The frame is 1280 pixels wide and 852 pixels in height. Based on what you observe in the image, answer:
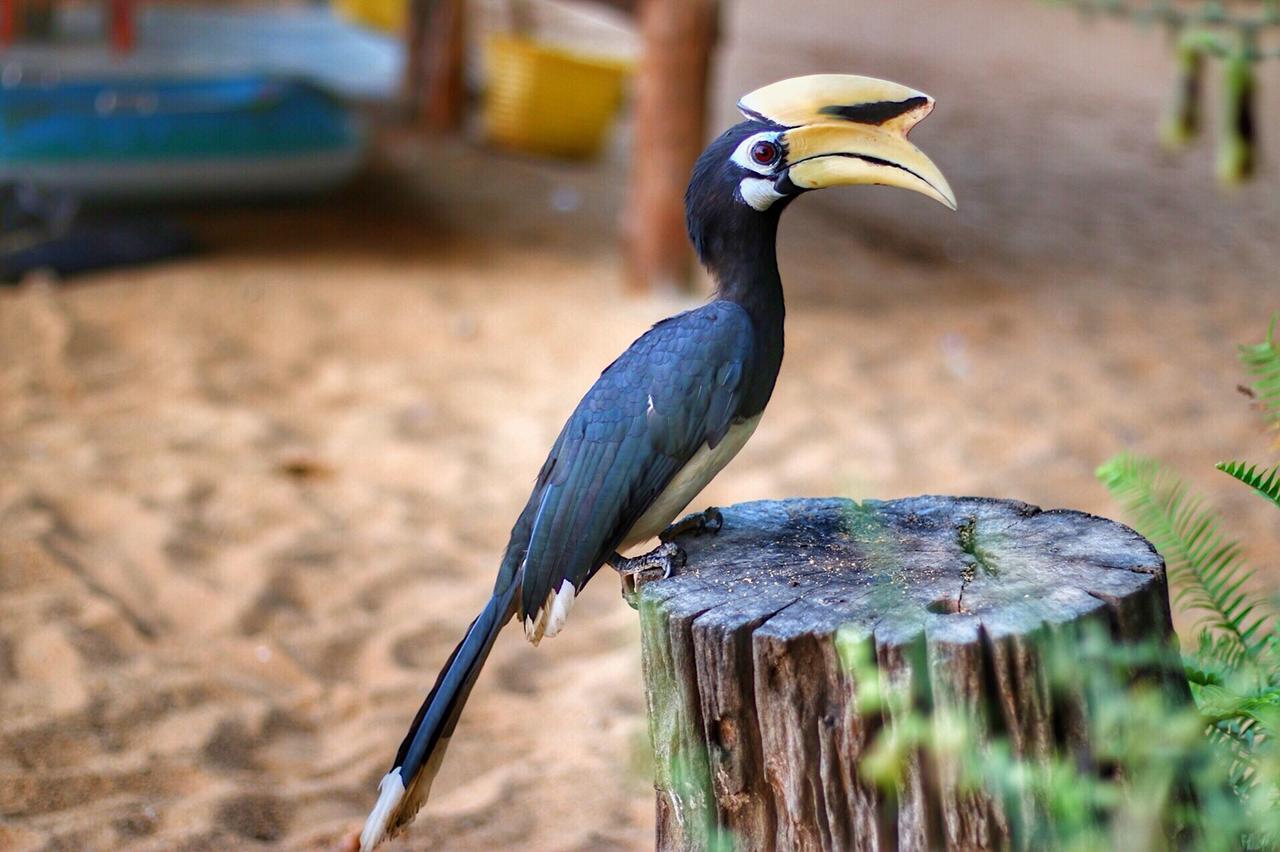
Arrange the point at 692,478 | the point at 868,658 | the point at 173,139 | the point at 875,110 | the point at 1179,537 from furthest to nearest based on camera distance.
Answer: the point at 173,139
the point at 1179,537
the point at 692,478
the point at 875,110
the point at 868,658

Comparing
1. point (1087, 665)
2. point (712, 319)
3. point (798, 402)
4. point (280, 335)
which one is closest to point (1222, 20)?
point (712, 319)

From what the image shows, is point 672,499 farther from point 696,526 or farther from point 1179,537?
point 1179,537

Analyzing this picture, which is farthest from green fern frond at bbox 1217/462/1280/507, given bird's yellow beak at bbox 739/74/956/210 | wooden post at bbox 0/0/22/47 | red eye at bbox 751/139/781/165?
wooden post at bbox 0/0/22/47

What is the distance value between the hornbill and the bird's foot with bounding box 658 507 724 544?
3 centimetres

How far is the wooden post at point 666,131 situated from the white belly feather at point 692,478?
136 inches

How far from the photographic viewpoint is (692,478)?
201 cm

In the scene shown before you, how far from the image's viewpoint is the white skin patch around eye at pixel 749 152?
191cm

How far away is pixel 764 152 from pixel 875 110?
0.17 meters

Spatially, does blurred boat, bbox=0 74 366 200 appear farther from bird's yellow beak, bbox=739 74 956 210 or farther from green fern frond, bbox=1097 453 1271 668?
green fern frond, bbox=1097 453 1271 668

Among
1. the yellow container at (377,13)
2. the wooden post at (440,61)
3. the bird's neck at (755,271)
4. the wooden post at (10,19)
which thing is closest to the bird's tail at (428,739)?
the bird's neck at (755,271)

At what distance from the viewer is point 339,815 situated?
2484 mm

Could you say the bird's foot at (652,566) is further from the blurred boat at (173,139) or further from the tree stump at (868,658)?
the blurred boat at (173,139)

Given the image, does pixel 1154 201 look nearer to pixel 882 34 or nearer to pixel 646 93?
pixel 646 93

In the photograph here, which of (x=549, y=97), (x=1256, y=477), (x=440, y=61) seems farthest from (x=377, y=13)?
(x=1256, y=477)
